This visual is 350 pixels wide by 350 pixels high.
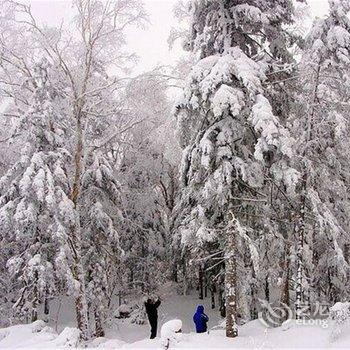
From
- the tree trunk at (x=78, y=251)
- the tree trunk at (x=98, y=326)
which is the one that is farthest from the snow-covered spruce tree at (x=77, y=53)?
the tree trunk at (x=98, y=326)

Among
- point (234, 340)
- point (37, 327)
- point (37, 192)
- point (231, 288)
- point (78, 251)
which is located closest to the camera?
point (234, 340)

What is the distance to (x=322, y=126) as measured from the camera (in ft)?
55.9

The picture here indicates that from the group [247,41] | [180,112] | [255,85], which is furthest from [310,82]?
[180,112]

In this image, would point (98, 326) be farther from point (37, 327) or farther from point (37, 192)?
point (37, 192)

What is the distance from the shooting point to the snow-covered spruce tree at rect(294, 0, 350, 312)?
49.5 feet

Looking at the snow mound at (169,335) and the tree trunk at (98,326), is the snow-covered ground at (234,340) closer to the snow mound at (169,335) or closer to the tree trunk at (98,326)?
the snow mound at (169,335)

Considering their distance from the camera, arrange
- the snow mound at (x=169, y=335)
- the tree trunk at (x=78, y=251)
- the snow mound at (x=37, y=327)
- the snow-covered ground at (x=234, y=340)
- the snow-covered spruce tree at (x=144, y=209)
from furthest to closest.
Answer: the snow-covered spruce tree at (x=144, y=209) < the tree trunk at (x=78, y=251) < the snow mound at (x=37, y=327) < the snow mound at (x=169, y=335) < the snow-covered ground at (x=234, y=340)

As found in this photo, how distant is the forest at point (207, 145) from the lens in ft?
41.7

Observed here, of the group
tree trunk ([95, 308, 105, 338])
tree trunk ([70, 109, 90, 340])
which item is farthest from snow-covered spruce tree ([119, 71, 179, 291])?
tree trunk ([70, 109, 90, 340])

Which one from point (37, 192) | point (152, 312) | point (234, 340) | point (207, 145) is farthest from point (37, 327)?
point (207, 145)

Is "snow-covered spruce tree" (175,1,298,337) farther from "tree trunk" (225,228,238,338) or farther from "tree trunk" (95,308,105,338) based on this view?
"tree trunk" (95,308,105,338)

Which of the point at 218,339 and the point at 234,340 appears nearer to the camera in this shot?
the point at 234,340

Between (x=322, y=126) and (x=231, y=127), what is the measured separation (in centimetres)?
580

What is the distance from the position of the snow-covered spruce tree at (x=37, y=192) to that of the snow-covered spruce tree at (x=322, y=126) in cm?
891
